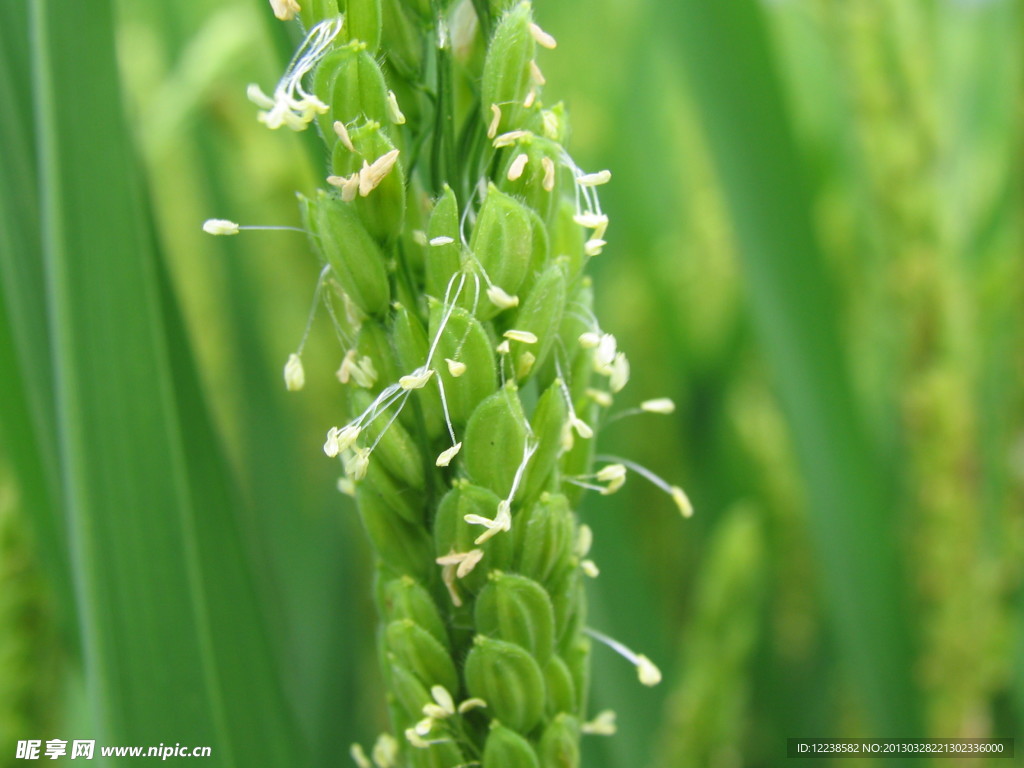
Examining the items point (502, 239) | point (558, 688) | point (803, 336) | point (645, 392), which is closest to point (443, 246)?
point (502, 239)

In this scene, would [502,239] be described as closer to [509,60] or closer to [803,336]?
[509,60]

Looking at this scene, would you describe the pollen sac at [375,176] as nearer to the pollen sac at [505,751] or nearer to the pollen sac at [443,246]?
the pollen sac at [443,246]

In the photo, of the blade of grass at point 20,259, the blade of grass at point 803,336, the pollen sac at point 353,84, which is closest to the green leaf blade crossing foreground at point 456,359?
the pollen sac at point 353,84

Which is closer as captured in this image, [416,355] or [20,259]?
[416,355]

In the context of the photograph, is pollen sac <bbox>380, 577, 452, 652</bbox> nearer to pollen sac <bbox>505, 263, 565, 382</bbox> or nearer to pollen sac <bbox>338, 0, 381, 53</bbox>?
pollen sac <bbox>505, 263, 565, 382</bbox>

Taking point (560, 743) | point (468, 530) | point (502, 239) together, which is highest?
point (502, 239)

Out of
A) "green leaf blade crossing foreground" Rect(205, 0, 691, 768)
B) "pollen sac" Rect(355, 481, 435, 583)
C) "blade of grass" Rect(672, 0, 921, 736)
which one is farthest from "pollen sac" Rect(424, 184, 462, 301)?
"blade of grass" Rect(672, 0, 921, 736)

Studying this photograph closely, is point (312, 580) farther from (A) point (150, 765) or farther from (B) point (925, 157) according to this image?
(B) point (925, 157)
